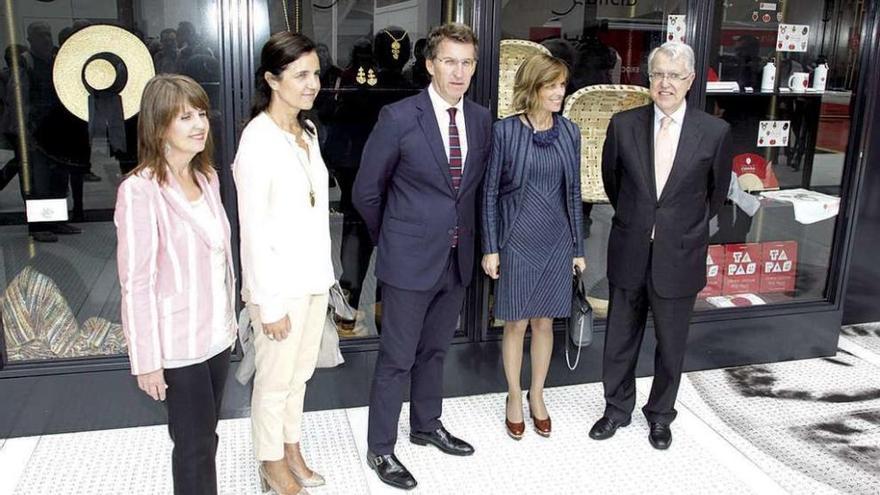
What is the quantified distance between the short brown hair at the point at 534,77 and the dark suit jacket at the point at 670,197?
1.44ft

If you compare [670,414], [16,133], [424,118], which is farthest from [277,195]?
[670,414]

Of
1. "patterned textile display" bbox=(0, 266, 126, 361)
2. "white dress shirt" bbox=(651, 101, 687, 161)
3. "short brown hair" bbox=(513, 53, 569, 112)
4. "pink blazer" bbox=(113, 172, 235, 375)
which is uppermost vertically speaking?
"short brown hair" bbox=(513, 53, 569, 112)

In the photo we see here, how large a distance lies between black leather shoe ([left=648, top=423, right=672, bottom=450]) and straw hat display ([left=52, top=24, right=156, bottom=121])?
8.52 ft

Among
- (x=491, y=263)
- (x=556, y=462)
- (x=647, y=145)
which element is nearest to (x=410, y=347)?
(x=491, y=263)

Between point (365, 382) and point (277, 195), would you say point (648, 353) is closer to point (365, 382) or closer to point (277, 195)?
point (365, 382)

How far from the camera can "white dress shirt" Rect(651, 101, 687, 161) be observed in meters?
3.24

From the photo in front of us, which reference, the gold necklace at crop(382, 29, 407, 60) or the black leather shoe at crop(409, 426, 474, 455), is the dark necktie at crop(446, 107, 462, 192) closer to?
the gold necklace at crop(382, 29, 407, 60)

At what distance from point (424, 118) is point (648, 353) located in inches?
78.3

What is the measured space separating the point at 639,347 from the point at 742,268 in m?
1.38

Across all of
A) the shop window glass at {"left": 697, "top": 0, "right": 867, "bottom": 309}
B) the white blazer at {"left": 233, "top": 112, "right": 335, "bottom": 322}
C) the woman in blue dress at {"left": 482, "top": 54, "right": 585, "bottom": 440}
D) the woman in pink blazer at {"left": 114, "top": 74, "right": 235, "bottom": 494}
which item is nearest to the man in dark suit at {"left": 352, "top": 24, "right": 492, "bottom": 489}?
the woman in blue dress at {"left": 482, "top": 54, "right": 585, "bottom": 440}

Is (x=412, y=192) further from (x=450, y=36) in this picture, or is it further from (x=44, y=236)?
(x=44, y=236)

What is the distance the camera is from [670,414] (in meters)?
3.48

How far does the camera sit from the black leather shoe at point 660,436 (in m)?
3.42

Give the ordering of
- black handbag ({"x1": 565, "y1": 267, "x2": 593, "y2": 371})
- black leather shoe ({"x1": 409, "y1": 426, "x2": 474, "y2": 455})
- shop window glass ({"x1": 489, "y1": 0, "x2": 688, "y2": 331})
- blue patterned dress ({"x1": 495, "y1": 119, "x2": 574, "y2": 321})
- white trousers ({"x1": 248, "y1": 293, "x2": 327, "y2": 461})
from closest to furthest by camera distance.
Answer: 1. white trousers ({"x1": 248, "y1": 293, "x2": 327, "y2": 461})
2. blue patterned dress ({"x1": 495, "y1": 119, "x2": 574, "y2": 321})
3. black leather shoe ({"x1": 409, "y1": 426, "x2": 474, "y2": 455})
4. black handbag ({"x1": 565, "y1": 267, "x2": 593, "y2": 371})
5. shop window glass ({"x1": 489, "y1": 0, "x2": 688, "y2": 331})
